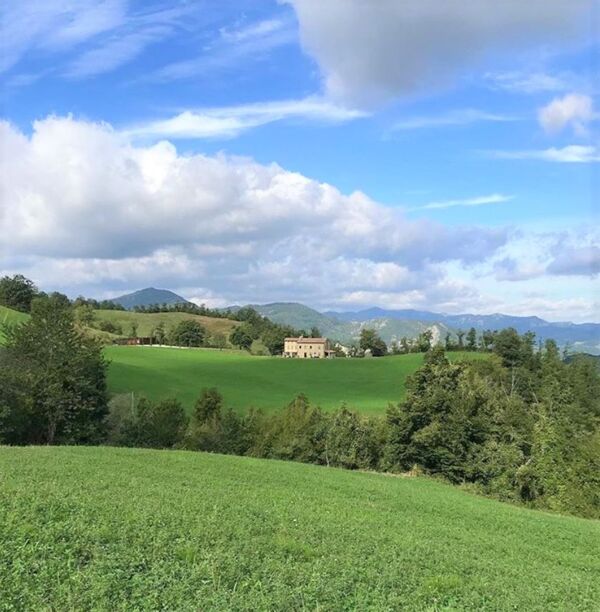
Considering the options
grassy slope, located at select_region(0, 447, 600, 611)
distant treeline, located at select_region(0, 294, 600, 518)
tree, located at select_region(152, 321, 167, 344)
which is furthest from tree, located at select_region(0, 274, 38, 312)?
grassy slope, located at select_region(0, 447, 600, 611)

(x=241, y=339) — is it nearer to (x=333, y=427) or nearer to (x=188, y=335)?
(x=188, y=335)

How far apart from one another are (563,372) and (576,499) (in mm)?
56655

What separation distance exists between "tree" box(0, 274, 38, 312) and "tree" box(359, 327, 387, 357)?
305ft

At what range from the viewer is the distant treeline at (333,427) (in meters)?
50.2

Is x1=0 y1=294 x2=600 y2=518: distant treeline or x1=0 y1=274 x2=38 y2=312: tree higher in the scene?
x1=0 y1=274 x2=38 y2=312: tree

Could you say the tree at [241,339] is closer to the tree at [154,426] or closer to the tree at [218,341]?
the tree at [218,341]

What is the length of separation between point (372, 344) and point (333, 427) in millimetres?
113293

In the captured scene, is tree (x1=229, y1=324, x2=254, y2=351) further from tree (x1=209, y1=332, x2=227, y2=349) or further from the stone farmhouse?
the stone farmhouse

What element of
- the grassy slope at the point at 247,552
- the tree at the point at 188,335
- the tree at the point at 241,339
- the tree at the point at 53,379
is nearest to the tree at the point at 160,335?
the tree at the point at 188,335

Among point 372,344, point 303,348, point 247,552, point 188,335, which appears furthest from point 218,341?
point 247,552

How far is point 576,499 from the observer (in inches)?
2088

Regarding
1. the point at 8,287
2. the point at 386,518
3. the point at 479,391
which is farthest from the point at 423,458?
the point at 8,287

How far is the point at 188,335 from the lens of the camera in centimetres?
17838

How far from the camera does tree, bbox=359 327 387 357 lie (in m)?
174
